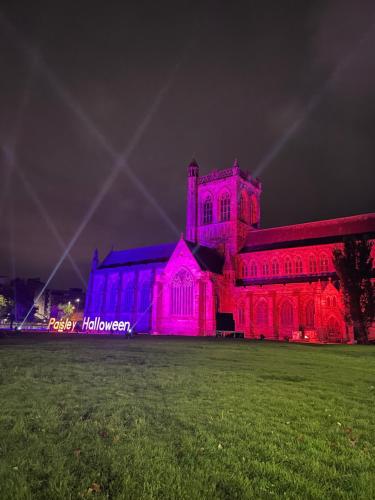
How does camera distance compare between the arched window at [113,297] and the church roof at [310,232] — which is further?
the arched window at [113,297]

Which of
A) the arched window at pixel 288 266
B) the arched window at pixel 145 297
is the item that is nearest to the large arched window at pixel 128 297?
the arched window at pixel 145 297

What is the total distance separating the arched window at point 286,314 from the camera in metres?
53.8

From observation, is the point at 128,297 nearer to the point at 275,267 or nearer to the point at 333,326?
the point at 275,267

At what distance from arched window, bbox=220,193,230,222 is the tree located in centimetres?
2621

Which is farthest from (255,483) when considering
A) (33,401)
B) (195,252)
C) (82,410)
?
(195,252)

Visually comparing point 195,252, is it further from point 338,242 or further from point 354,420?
point 354,420

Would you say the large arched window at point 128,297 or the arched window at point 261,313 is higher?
the large arched window at point 128,297

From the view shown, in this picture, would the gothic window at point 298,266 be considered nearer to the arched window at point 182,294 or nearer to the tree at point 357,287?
the tree at point 357,287

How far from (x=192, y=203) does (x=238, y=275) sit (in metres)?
17.3

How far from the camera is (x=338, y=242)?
56812 mm

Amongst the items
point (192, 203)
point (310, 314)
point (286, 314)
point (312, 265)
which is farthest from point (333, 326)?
point (192, 203)

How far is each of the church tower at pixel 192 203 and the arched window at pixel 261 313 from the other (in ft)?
65.8

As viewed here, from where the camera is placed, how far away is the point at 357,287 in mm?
44781

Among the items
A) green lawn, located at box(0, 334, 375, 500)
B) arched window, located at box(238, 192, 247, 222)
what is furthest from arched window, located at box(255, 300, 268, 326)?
green lawn, located at box(0, 334, 375, 500)
